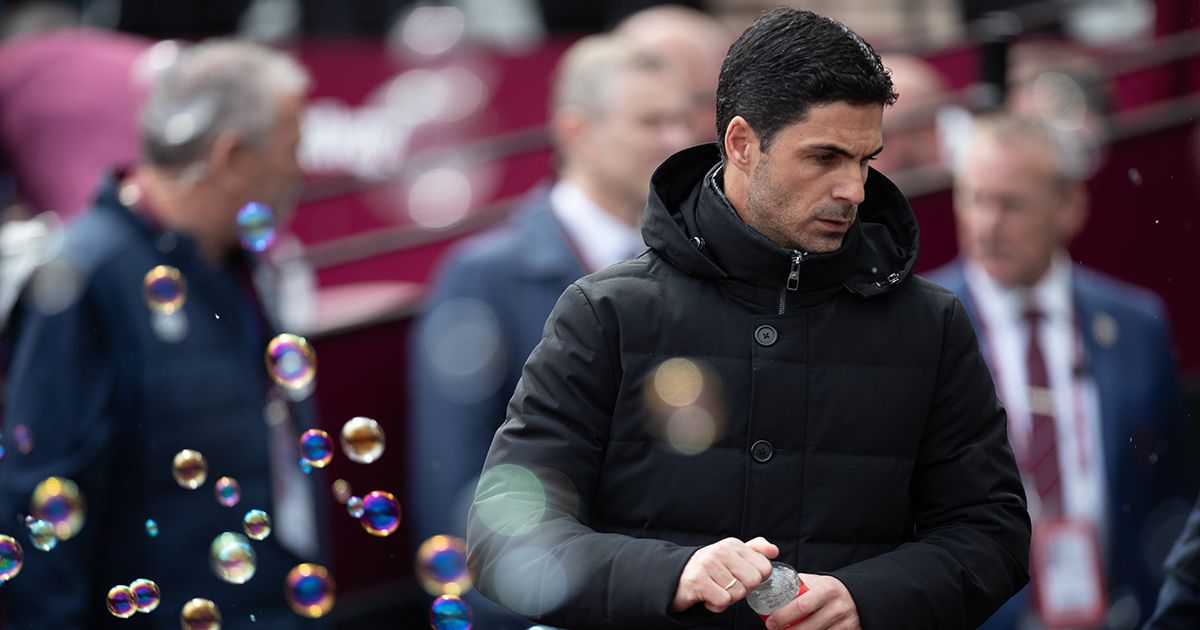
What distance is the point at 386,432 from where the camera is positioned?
5699 millimetres

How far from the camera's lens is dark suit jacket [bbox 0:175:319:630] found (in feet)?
13.5

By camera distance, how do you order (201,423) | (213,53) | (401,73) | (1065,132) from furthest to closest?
(401,73)
(1065,132)
(213,53)
(201,423)

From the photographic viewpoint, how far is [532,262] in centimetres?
470

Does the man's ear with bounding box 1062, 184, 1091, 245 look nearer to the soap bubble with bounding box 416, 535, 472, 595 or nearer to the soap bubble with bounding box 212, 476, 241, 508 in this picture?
the soap bubble with bounding box 416, 535, 472, 595

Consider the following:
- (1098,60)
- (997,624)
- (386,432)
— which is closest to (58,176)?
(386,432)

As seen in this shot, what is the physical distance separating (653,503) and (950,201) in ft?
12.8

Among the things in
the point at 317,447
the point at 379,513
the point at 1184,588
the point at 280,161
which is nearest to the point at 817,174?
the point at 379,513

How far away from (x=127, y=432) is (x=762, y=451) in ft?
6.59

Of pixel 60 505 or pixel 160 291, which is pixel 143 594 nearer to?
pixel 60 505

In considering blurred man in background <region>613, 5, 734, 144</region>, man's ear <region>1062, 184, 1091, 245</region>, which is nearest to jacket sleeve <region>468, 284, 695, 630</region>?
man's ear <region>1062, 184, 1091, 245</region>

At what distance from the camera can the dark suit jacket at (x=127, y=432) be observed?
4121mm

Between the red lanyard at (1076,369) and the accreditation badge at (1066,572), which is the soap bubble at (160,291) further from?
the accreditation badge at (1066,572)

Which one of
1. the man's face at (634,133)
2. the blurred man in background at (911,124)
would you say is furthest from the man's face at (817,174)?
the blurred man in background at (911,124)

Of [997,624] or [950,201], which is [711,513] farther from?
[950,201]
